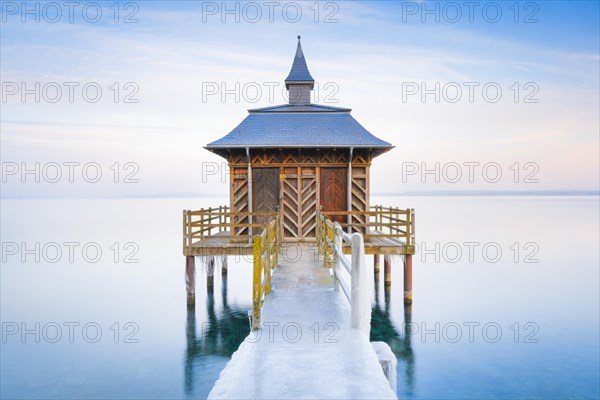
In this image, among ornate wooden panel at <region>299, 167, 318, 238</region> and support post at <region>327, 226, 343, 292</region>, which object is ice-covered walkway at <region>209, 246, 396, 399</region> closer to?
support post at <region>327, 226, 343, 292</region>

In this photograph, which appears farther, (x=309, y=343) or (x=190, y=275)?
(x=190, y=275)

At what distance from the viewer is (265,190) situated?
17547mm

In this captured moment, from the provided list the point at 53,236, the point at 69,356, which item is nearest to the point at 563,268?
the point at 69,356

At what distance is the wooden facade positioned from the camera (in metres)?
17.5

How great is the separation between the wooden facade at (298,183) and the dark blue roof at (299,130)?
0.52 metres

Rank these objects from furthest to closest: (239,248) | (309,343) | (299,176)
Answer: (299,176)
(239,248)
(309,343)

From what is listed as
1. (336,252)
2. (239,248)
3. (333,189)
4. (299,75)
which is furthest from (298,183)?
(336,252)

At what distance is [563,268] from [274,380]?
3389 centimetres

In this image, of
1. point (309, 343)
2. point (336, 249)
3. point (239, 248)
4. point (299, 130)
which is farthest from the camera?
point (299, 130)

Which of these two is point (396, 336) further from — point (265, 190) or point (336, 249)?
point (336, 249)

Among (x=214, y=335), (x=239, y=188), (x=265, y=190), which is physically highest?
(x=239, y=188)

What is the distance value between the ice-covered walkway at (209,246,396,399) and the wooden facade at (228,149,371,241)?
10.1 metres

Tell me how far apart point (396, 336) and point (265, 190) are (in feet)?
26.6

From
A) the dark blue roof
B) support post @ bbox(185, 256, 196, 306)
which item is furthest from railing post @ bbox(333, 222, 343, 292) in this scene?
support post @ bbox(185, 256, 196, 306)
